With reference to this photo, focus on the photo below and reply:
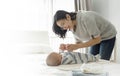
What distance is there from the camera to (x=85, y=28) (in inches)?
80.9

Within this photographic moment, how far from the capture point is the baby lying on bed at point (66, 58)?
1845 mm

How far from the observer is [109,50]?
2.28 meters

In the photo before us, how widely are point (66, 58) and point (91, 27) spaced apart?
1.22 feet

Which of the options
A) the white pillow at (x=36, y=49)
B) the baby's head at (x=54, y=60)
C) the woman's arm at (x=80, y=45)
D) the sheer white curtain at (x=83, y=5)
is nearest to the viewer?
the baby's head at (x=54, y=60)

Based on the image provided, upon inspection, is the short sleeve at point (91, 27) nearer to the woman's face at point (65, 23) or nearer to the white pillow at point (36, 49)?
the woman's face at point (65, 23)

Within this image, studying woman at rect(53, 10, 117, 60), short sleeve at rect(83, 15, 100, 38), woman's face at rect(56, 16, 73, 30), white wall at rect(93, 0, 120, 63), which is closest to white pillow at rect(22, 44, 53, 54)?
woman at rect(53, 10, 117, 60)

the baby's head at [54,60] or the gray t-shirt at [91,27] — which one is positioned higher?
the gray t-shirt at [91,27]

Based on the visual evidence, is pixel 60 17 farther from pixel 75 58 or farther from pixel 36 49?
pixel 36 49

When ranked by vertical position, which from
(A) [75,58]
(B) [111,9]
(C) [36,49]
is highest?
(B) [111,9]

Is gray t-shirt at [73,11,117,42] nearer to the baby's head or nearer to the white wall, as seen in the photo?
the baby's head

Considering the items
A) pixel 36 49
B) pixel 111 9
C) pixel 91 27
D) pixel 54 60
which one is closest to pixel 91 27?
pixel 91 27

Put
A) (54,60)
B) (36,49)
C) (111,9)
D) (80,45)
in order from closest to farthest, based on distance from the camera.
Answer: (54,60)
(80,45)
(36,49)
(111,9)

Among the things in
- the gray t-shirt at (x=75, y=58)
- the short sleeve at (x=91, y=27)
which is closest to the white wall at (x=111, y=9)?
the short sleeve at (x=91, y=27)

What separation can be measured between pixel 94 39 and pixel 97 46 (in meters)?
0.45
